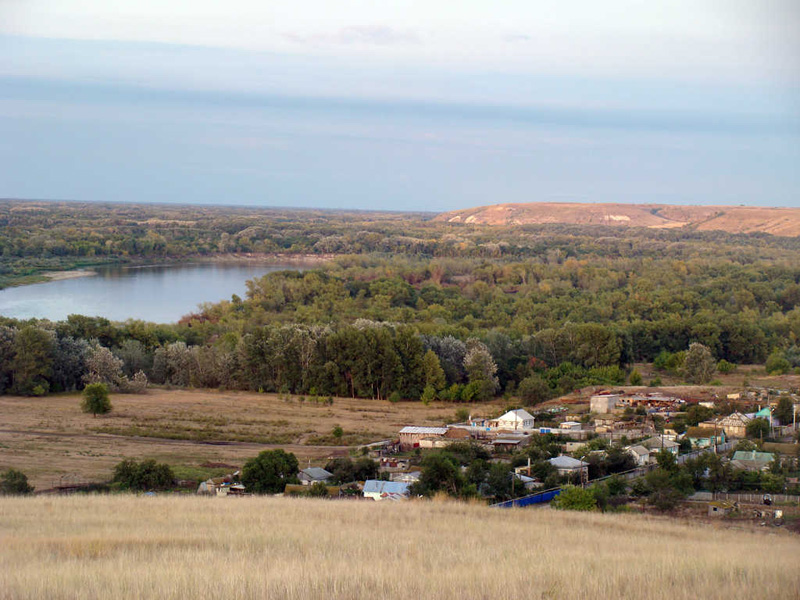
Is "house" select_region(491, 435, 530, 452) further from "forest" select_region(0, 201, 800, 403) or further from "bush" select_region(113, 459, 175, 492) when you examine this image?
"bush" select_region(113, 459, 175, 492)

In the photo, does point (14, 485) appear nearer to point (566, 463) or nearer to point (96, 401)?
point (566, 463)

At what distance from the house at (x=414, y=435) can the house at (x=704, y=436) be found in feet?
16.4

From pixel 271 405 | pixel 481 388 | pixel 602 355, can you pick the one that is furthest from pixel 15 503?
pixel 602 355

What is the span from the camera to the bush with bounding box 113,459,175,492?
11977mm

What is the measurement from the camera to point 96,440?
16609 millimetres

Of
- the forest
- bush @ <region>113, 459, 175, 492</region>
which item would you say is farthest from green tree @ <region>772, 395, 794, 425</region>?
bush @ <region>113, 459, 175, 492</region>

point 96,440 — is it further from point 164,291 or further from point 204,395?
point 164,291

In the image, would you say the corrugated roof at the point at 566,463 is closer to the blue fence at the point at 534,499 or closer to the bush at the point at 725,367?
the blue fence at the point at 534,499

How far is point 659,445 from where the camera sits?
1467 centimetres

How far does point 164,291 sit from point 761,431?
37586 millimetres

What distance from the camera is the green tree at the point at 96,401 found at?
19219 millimetres

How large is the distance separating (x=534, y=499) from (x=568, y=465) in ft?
6.37

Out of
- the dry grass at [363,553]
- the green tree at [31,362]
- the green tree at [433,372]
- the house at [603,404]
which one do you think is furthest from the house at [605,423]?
the green tree at [31,362]

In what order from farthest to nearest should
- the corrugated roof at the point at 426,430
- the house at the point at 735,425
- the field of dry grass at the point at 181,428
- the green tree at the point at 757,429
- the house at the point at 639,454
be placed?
the corrugated roof at the point at 426,430 → the house at the point at 735,425 → the green tree at the point at 757,429 → the field of dry grass at the point at 181,428 → the house at the point at 639,454
